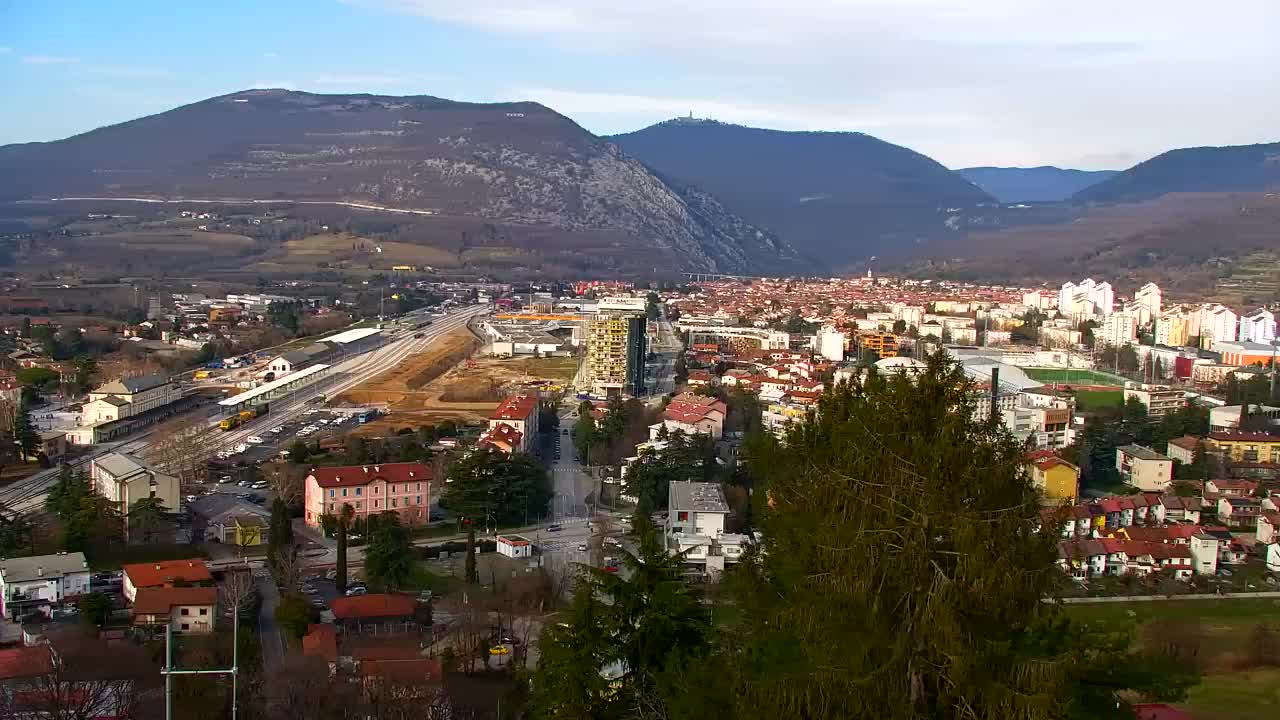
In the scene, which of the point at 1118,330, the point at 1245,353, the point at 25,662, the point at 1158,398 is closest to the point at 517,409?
the point at 25,662

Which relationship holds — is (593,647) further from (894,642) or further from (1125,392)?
(1125,392)

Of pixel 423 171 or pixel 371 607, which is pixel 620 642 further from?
pixel 423 171

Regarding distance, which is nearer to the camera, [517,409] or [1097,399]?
[517,409]

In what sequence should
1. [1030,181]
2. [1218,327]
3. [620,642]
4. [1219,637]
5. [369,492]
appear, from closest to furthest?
1. [620,642]
2. [1219,637]
3. [369,492]
4. [1218,327]
5. [1030,181]

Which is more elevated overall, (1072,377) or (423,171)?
(423,171)

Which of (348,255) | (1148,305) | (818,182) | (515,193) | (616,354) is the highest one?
(818,182)

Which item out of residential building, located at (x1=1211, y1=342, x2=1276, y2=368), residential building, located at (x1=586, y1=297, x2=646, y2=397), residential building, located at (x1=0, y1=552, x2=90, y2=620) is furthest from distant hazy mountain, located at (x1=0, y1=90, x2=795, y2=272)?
residential building, located at (x1=0, y1=552, x2=90, y2=620)

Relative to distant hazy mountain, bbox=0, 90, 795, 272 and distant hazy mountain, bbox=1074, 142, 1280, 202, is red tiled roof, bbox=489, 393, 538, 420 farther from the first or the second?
distant hazy mountain, bbox=1074, 142, 1280, 202
